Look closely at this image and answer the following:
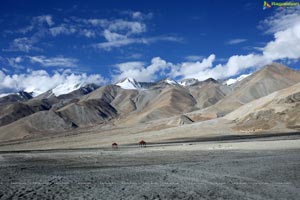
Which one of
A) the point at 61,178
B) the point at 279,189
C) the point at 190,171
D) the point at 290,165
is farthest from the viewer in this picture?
the point at 290,165

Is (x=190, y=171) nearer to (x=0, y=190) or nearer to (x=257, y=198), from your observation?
(x=257, y=198)

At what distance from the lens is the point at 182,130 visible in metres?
107

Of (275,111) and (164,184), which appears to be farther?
(275,111)

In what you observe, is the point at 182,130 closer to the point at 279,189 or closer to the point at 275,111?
the point at 275,111

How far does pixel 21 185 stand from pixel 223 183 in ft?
32.5

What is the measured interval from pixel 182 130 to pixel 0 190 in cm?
8888

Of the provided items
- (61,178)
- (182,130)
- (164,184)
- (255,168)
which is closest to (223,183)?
(164,184)

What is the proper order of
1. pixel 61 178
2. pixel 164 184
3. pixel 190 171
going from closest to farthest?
pixel 164 184, pixel 61 178, pixel 190 171

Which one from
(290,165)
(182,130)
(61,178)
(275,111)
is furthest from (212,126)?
(61,178)

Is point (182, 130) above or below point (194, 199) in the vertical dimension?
above

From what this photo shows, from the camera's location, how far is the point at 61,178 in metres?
24.5

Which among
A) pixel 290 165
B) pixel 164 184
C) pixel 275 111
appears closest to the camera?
pixel 164 184

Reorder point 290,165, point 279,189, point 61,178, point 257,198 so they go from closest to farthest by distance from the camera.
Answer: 1. point 257,198
2. point 279,189
3. point 61,178
4. point 290,165

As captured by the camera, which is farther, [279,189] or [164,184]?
[164,184]
